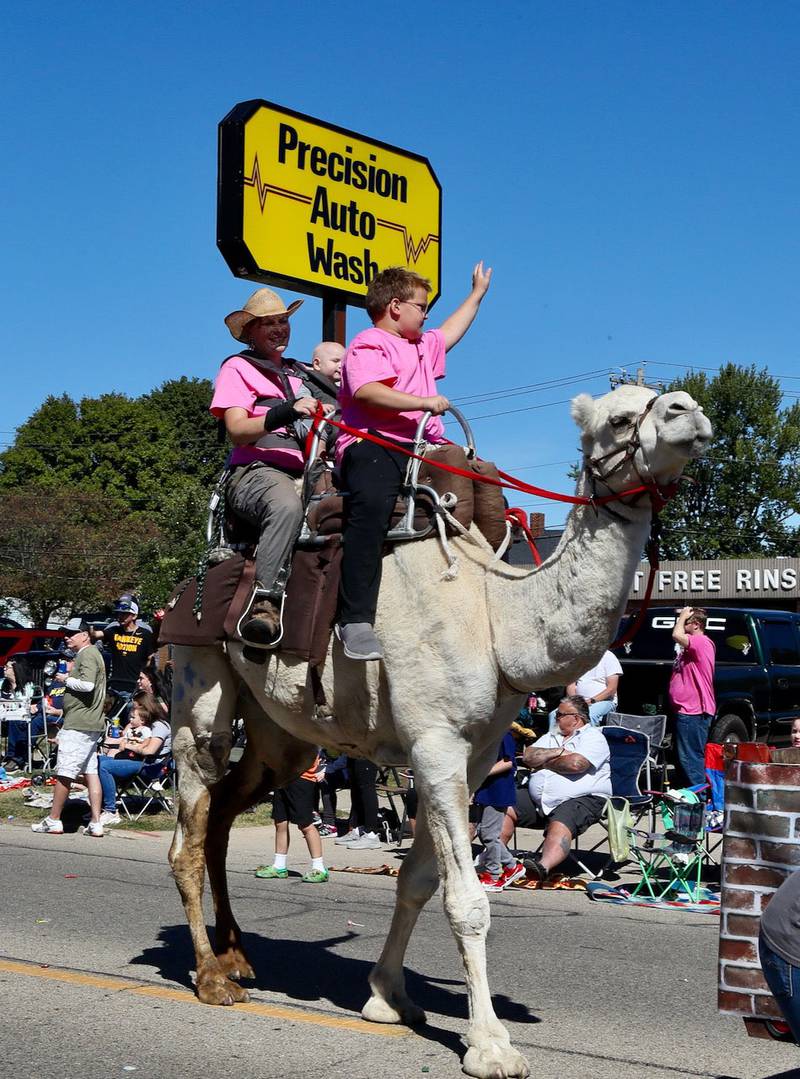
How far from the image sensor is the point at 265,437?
6562mm

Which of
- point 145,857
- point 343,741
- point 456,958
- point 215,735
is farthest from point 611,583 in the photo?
point 145,857

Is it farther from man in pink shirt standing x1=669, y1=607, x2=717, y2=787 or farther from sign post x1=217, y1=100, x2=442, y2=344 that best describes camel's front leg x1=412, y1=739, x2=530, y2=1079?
man in pink shirt standing x1=669, y1=607, x2=717, y2=787

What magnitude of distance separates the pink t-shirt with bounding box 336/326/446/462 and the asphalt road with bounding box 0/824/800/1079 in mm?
2617

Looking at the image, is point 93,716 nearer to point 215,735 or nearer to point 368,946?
point 368,946

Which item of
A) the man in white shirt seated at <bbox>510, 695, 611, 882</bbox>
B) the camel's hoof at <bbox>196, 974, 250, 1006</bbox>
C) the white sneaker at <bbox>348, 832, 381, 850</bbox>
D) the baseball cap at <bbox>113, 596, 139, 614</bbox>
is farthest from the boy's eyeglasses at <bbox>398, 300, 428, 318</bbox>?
the baseball cap at <bbox>113, 596, 139, 614</bbox>

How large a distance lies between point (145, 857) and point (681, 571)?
39886 mm

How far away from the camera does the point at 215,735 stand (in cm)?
661

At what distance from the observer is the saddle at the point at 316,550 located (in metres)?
5.77

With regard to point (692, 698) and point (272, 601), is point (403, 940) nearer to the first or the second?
point (272, 601)

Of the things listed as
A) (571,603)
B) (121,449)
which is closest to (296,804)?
(571,603)

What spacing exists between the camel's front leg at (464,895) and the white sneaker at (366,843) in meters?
8.07

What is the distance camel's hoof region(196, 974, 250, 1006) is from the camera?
6.18m

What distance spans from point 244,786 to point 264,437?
196 cm

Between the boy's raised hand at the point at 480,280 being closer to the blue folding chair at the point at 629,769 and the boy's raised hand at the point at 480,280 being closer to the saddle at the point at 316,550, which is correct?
the saddle at the point at 316,550
